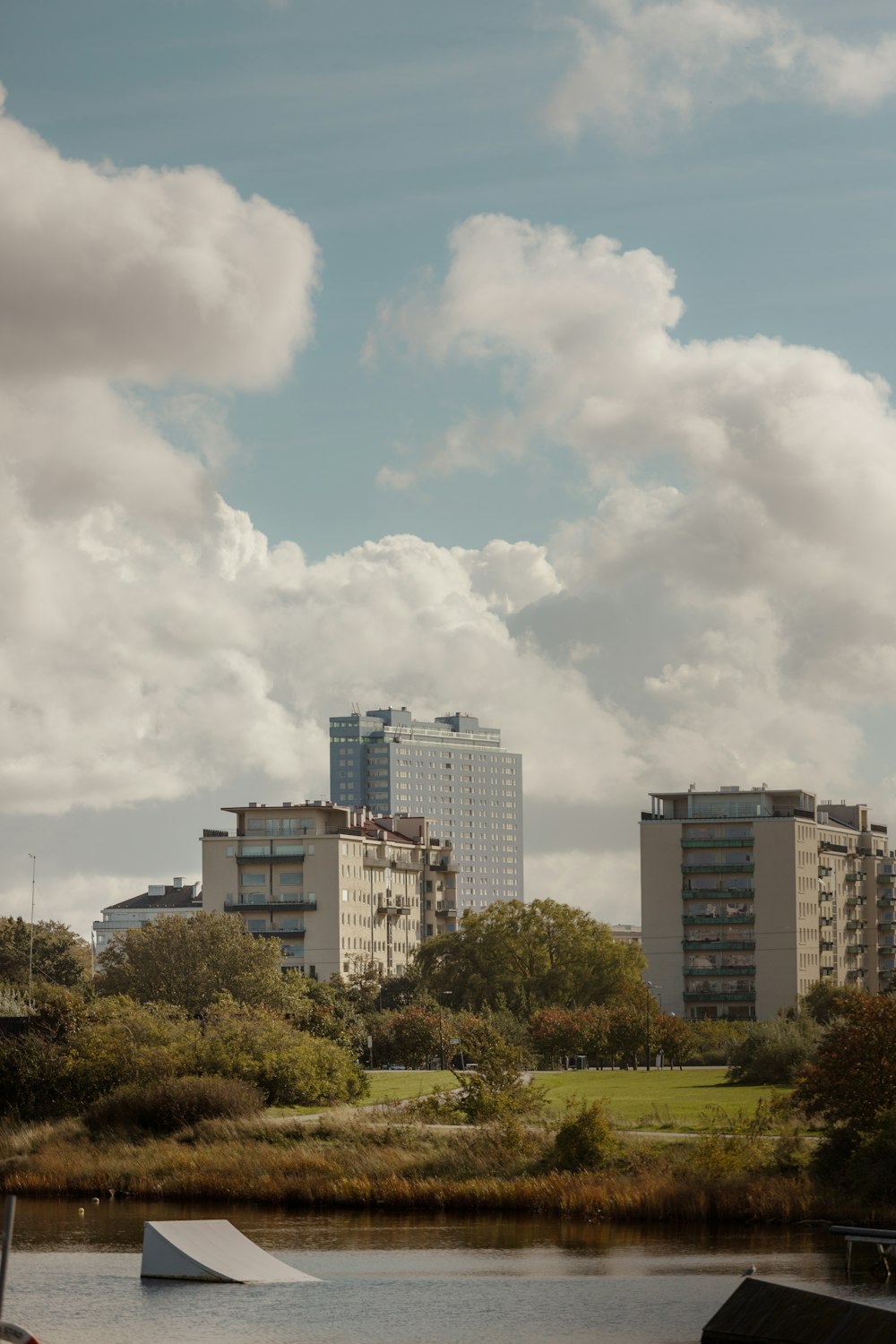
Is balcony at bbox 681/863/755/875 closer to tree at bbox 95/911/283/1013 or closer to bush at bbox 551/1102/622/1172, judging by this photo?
tree at bbox 95/911/283/1013

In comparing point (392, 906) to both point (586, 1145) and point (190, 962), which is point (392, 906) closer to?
point (190, 962)

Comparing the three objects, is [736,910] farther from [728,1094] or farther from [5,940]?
[728,1094]

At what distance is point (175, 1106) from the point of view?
192 feet

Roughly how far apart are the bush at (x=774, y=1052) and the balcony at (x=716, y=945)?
6874cm

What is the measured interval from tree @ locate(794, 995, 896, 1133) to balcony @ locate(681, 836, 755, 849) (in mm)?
112212

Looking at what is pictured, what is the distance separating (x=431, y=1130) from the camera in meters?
51.9

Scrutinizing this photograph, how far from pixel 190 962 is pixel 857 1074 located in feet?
275

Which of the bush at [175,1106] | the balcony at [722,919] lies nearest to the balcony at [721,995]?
the balcony at [722,919]

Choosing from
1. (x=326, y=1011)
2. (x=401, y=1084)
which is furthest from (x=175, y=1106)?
(x=326, y=1011)

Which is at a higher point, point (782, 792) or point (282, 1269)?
point (782, 792)

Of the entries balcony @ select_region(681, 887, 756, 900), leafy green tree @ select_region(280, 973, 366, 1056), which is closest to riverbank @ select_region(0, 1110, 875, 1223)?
leafy green tree @ select_region(280, 973, 366, 1056)

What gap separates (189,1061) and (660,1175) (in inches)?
956

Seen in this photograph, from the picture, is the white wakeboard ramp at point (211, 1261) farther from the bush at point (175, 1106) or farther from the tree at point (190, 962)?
the tree at point (190, 962)

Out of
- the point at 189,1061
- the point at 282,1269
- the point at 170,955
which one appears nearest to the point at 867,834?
the point at 170,955
